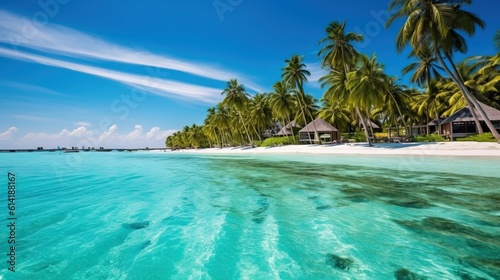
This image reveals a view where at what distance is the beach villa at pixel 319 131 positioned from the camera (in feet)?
128

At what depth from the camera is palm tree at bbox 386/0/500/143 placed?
66.1ft

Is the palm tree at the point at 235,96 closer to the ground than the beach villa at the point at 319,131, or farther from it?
farther from it

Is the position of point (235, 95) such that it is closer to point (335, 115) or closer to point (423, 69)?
point (335, 115)

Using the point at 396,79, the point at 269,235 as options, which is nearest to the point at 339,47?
the point at 396,79

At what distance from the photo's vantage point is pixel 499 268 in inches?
142

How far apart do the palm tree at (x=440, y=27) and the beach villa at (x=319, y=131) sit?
59.6ft

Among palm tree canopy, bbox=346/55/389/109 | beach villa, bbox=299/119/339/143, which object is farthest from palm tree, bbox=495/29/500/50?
beach villa, bbox=299/119/339/143

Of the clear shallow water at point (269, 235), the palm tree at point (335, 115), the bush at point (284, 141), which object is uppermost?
the palm tree at point (335, 115)

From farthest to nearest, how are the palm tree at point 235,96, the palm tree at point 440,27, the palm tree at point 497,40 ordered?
the palm tree at point 235,96 < the palm tree at point 497,40 < the palm tree at point 440,27

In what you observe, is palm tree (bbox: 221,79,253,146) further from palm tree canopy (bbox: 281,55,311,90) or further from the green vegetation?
palm tree canopy (bbox: 281,55,311,90)

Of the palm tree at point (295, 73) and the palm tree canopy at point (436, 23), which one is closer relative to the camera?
the palm tree canopy at point (436, 23)

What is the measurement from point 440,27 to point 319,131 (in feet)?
74.1

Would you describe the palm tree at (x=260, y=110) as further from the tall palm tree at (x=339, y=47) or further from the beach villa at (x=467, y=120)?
the beach villa at (x=467, y=120)

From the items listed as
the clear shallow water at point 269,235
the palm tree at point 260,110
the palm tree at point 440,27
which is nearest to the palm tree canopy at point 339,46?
the palm tree at point 440,27
